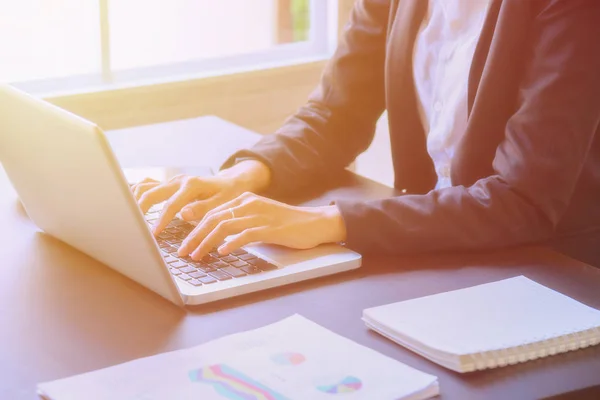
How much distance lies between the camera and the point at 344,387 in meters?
0.89

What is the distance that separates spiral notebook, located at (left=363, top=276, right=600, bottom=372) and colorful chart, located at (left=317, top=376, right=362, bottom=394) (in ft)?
0.34

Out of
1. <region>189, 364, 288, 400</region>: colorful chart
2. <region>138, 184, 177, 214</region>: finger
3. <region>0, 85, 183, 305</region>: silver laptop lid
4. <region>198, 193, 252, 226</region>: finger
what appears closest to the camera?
<region>189, 364, 288, 400</region>: colorful chart

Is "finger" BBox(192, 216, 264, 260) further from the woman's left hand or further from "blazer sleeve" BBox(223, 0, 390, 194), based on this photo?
"blazer sleeve" BBox(223, 0, 390, 194)

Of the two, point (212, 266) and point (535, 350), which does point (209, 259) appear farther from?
point (535, 350)

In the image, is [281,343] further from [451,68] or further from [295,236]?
[451,68]

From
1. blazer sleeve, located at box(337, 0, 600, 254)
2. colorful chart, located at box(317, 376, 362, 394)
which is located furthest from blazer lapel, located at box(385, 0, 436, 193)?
colorful chart, located at box(317, 376, 362, 394)

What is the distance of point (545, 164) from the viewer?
50.4 inches

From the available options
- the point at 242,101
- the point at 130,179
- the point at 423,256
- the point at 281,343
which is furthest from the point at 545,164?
the point at 242,101

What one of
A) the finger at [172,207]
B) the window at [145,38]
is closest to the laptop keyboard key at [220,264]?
the finger at [172,207]

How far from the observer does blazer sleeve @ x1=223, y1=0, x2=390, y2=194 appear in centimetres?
163

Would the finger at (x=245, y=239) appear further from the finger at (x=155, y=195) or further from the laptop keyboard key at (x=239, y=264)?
the finger at (x=155, y=195)

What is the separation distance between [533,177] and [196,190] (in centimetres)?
48

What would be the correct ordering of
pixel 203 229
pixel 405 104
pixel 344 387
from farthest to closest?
pixel 405 104, pixel 203 229, pixel 344 387

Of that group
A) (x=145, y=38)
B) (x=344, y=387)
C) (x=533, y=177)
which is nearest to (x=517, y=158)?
(x=533, y=177)
